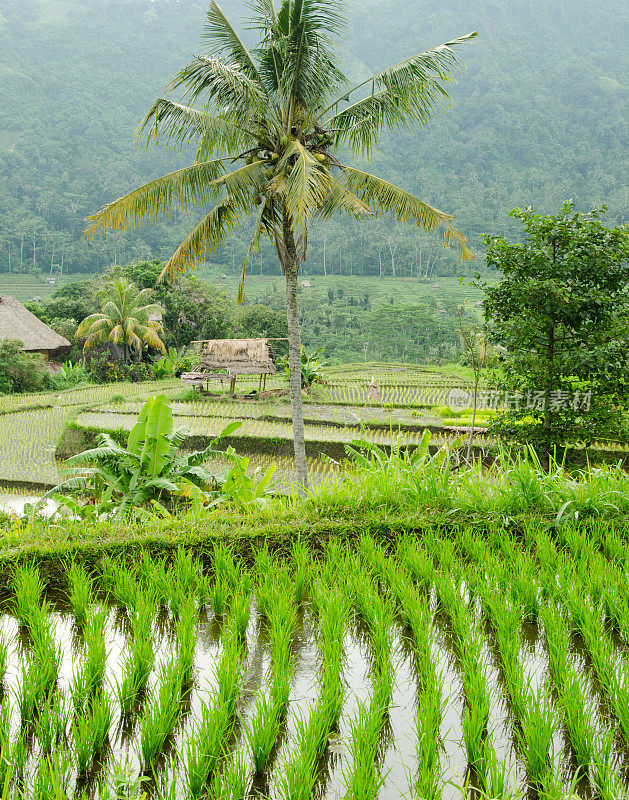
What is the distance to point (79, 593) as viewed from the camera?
289cm

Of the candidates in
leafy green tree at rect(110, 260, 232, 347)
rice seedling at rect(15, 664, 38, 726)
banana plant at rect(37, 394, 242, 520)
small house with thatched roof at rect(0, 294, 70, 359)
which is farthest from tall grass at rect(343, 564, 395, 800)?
leafy green tree at rect(110, 260, 232, 347)

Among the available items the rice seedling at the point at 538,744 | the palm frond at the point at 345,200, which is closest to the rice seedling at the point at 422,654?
the rice seedling at the point at 538,744

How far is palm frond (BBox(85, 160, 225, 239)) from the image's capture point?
6.79m

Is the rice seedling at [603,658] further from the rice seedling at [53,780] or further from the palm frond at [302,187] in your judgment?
the palm frond at [302,187]

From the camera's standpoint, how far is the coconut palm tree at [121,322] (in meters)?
22.5

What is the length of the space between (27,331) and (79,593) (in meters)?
22.8

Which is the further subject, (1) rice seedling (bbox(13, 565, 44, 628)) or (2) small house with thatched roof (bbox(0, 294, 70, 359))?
(2) small house with thatched roof (bbox(0, 294, 70, 359))

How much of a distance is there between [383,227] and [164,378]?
37.8 m

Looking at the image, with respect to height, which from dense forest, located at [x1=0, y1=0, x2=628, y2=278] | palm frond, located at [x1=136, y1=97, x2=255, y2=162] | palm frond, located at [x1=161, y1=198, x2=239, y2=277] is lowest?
palm frond, located at [x1=161, y1=198, x2=239, y2=277]

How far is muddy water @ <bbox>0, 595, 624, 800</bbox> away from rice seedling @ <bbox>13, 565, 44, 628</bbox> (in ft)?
0.23

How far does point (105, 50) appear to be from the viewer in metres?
94.4

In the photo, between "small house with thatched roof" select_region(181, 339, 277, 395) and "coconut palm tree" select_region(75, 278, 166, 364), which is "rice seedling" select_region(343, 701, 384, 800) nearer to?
"small house with thatched roof" select_region(181, 339, 277, 395)

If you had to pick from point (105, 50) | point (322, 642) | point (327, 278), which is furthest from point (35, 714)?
point (105, 50)

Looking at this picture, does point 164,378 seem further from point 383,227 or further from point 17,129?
point 17,129
